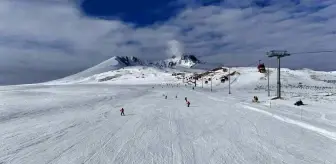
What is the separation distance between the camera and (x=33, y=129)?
18.8 metres

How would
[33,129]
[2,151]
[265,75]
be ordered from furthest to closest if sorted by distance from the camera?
[265,75] < [33,129] < [2,151]

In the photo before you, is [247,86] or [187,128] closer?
[187,128]

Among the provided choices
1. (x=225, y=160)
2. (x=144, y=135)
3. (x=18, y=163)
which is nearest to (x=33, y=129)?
(x=144, y=135)

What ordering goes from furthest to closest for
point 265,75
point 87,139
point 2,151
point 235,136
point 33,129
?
point 265,75 → point 33,129 → point 235,136 → point 87,139 → point 2,151

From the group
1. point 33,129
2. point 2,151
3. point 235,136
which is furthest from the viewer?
point 33,129

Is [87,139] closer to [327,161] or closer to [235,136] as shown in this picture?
[235,136]

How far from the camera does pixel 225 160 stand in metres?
11.4

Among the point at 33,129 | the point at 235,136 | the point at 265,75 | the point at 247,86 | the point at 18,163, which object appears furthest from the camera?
the point at 265,75

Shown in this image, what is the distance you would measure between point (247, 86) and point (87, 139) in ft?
328

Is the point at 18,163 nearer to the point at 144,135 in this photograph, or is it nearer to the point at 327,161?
the point at 144,135

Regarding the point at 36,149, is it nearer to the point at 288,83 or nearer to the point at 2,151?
the point at 2,151

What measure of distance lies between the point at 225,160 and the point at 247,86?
102m

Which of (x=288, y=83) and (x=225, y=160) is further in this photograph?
(x=288, y=83)

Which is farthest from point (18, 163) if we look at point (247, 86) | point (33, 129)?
point (247, 86)
